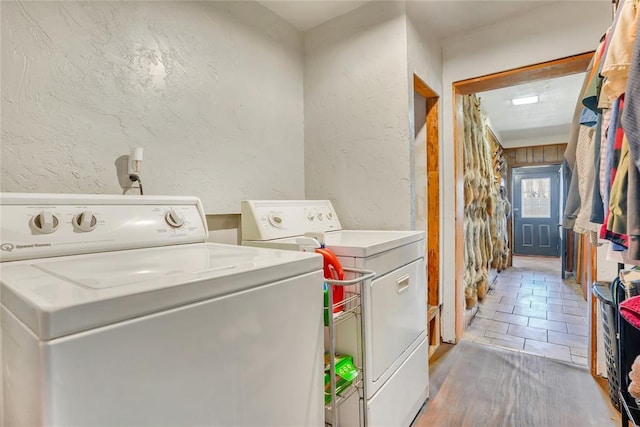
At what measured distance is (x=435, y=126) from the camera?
236 centimetres

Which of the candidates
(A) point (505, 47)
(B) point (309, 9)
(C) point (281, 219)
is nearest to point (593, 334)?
(A) point (505, 47)

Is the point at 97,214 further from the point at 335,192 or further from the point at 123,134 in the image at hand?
the point at 335,192

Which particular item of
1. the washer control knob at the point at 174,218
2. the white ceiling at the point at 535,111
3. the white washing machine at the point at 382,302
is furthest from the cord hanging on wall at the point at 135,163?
the white ceiling at the point at 535,111

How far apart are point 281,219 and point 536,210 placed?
6725 millimetres

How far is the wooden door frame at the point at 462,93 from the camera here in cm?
208

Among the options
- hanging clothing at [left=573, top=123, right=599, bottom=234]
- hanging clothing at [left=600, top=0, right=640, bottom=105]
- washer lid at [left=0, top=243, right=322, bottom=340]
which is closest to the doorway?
hanging clothing at [left=573, top=123, right=599, bottom=234]

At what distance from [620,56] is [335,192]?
1453mm

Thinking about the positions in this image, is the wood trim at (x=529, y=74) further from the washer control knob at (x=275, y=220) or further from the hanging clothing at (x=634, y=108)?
the washer control knob at (x=275, y=220)

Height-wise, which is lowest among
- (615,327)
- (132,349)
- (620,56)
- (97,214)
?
(615,327)

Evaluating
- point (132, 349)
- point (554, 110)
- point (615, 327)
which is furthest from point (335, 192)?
point (554, 110)

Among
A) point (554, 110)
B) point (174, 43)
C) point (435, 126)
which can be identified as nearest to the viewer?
point (174, 43)

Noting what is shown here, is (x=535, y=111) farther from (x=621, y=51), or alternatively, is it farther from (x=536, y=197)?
(x=621, y=51)

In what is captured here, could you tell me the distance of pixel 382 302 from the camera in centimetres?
131

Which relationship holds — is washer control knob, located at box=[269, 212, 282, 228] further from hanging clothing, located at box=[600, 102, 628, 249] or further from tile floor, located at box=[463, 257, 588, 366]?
tile floor, located at box=[463, 257, 588, 366]
